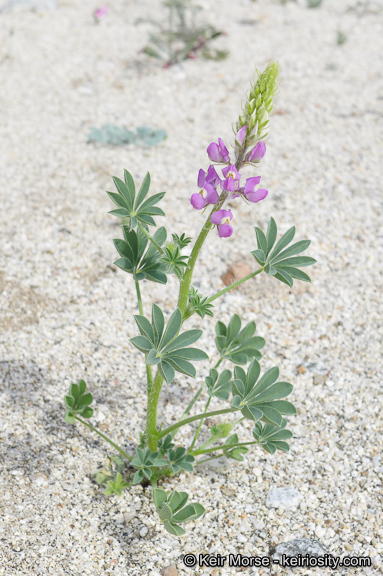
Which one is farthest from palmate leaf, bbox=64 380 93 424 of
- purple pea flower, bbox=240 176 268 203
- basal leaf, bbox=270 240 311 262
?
purple pea flower, bbox=240 176 268 203

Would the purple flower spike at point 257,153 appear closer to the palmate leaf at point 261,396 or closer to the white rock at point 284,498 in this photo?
the palmate leaf at point 261,396

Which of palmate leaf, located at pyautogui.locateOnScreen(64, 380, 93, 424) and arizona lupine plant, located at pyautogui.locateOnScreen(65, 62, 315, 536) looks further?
palmate leaf, located at pyautogui.locateOnScreen(64, 380, 93, 424)

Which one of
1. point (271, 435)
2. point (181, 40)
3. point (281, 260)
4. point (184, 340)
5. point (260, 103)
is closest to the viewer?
point (260, 103)

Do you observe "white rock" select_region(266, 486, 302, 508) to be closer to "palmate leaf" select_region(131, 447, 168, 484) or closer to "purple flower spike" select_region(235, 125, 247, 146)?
"palmate leaf" select_region(131, 447, 168, 484)

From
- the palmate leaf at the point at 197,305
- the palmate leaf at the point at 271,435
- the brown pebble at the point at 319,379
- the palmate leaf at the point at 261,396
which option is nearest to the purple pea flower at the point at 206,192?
the palmate leaf at the point at 197,305

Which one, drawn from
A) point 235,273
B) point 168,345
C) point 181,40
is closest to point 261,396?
point 168,345

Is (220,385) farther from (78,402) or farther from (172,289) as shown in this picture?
(172,289)
